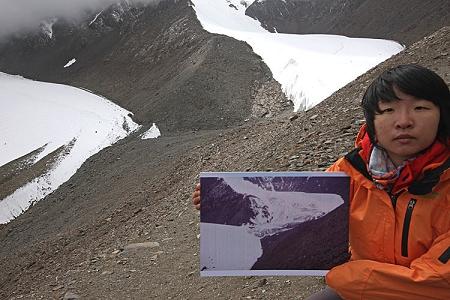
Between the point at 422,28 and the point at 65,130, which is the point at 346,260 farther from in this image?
the point at 422,28

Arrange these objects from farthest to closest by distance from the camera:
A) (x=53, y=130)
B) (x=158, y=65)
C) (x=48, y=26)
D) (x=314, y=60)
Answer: (x=48, y=26) < (x=158, y=65) < (x=53, y=130) < (x=314, y=60)

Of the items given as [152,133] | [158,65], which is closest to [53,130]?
[152,133]

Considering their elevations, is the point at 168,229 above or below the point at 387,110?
below

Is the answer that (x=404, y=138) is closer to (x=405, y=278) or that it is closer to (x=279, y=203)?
(x=405, y=278)

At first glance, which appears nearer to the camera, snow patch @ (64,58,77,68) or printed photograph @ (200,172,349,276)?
printed photograph @ (200,172,349,276)

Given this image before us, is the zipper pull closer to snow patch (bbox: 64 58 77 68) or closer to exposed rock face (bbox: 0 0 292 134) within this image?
exposed rock face (bbox: 0 0 292 134)

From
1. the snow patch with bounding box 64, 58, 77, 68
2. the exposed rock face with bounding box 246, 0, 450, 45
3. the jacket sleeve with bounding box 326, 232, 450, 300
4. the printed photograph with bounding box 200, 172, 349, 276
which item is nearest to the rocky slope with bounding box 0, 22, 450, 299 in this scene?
the printed photograph with bounding box 200, 172, 349, 276

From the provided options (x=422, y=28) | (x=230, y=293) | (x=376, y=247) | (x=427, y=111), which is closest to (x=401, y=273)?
(x=376, y=247)

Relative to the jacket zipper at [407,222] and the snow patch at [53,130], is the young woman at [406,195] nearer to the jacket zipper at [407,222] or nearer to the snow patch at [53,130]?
the jacket zipper at [407,222]
